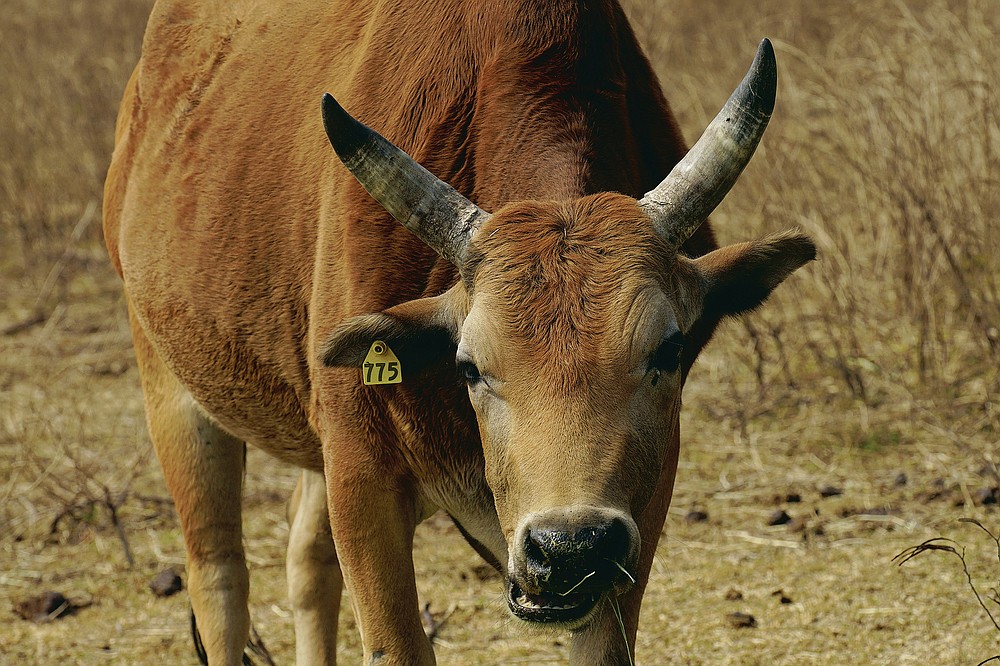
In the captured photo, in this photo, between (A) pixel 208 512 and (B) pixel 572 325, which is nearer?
(B) pixel 572 325

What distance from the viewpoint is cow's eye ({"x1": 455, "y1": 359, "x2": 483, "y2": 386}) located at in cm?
313

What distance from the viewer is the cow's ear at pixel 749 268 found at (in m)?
3.40

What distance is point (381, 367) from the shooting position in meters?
3.35

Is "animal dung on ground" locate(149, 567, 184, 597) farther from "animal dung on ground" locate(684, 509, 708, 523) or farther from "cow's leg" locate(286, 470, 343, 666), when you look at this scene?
"animal dung on ground" locate(684, 509, 708, 523)

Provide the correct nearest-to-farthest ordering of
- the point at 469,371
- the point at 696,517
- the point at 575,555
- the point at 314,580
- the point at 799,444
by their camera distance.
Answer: the point at 575,555 → the point at 469,371 → the point at 314,580 → the point at 696,517 → the point at 799,444

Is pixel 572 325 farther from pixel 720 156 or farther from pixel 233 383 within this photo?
pixel 233 383

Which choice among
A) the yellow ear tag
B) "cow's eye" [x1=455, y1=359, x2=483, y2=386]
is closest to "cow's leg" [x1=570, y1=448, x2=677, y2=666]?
"cow's eye" [x1=455, y1=359, x2=483, y2=386]

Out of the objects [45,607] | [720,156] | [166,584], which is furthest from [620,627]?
[45,607]

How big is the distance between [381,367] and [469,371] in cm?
30

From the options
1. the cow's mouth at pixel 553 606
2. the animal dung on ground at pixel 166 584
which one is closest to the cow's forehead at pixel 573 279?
the cow's mouth at pixel 553 606

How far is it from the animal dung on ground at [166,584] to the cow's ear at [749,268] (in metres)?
3.16

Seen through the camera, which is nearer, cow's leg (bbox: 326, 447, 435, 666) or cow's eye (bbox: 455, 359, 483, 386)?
cow's eye (bbox: 455, 359, 483, 386)

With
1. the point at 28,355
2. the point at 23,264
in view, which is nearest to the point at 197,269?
the point at 28,355

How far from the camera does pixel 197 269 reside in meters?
4.36
